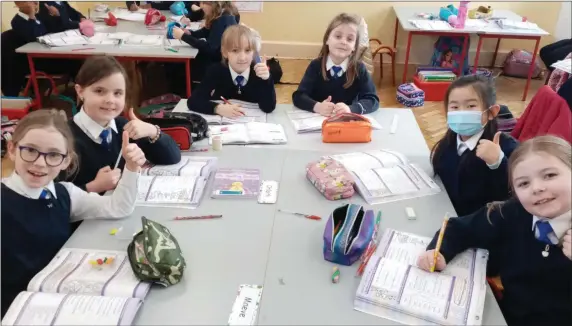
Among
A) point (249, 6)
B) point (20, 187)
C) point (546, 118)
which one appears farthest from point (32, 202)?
point (249, 6)

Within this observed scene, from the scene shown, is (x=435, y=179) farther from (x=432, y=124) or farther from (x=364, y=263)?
(x=432, y=124)

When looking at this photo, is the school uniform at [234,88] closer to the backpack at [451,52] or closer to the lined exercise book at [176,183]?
the lined exercise book at [176,183]

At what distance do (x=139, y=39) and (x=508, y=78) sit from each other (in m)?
3.91

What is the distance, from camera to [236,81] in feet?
8.67

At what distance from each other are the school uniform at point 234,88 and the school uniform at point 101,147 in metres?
0.62

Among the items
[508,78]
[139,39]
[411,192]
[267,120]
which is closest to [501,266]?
[411,192]

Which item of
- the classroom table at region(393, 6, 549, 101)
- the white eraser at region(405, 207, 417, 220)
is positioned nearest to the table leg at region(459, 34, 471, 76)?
the classroom table at region(393, 6, 549, 101)

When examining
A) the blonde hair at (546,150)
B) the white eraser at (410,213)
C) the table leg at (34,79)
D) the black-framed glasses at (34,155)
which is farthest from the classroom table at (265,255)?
the table leg at (34,79)

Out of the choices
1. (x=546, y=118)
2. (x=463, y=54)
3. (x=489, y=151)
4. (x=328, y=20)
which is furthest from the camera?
(x=328, y=20)

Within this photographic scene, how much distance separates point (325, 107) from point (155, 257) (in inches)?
56.0

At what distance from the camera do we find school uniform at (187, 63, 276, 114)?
260 cm

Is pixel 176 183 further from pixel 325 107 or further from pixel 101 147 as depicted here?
pixel 325 107

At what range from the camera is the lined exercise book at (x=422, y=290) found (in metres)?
1.25

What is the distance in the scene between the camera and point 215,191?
1804 mm
